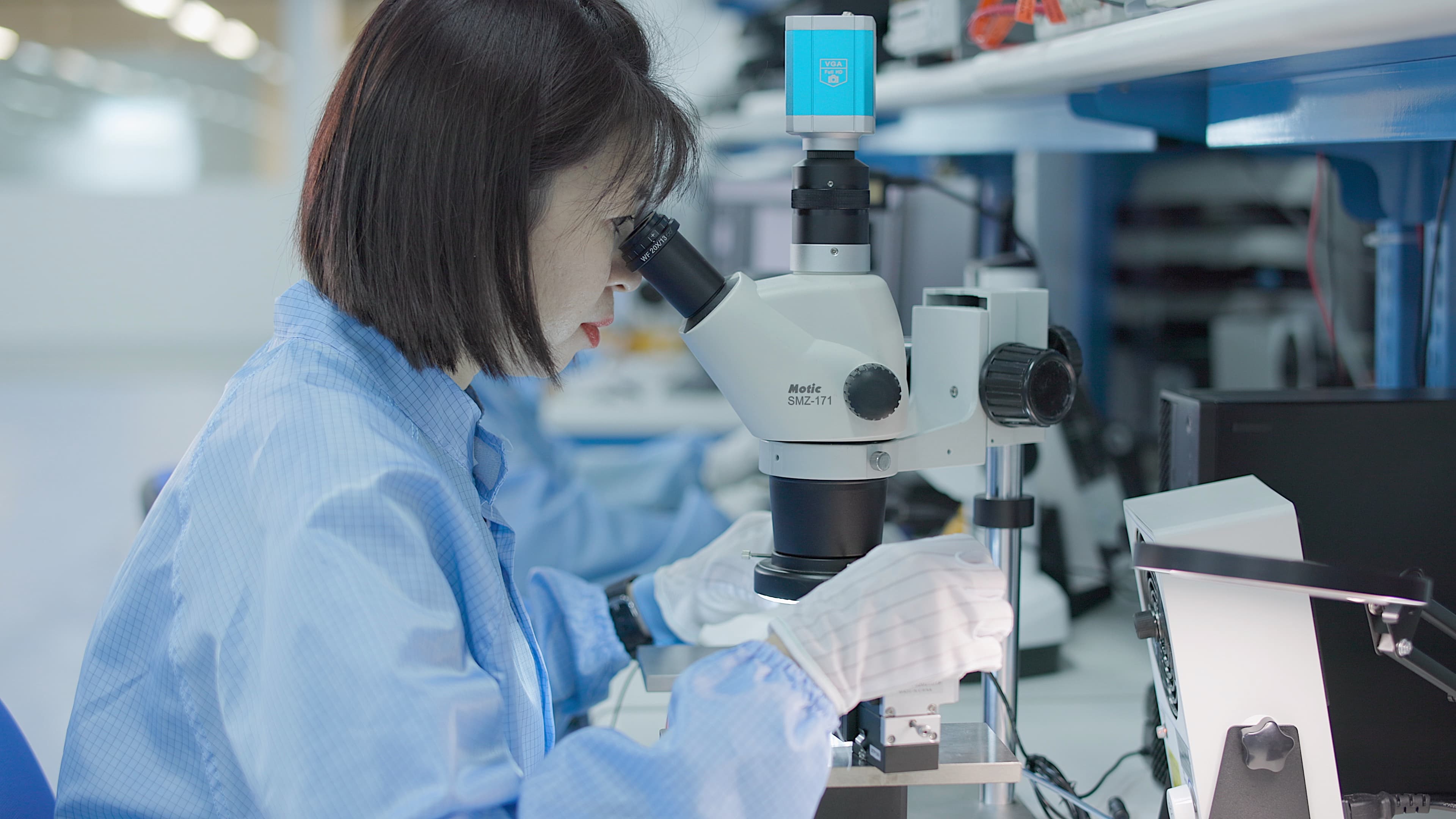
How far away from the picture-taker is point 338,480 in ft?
2.00

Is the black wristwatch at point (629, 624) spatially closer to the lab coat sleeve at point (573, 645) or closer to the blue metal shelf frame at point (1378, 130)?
the lab coat sleeve at point (573, 645)

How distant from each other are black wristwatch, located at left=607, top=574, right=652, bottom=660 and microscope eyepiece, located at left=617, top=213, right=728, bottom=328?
42 centimetres

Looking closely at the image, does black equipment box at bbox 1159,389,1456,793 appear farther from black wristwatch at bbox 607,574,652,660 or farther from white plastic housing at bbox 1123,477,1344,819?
black wristwatch at bbox 607,574,652,660

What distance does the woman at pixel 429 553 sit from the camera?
1.89ft

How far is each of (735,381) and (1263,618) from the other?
0.37 m

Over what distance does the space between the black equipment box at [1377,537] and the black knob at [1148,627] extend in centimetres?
17

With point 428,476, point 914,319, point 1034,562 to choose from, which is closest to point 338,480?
point 428,476

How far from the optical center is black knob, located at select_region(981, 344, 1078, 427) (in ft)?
2.56

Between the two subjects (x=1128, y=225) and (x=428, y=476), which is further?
(x=1128, y=225)

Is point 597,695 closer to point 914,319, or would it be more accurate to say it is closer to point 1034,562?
point 914,319

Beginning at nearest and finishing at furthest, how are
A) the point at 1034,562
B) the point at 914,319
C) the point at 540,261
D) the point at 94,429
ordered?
the point at 540,261 → the point at 914,319 → the point at 1034,562 → the point at 94,429

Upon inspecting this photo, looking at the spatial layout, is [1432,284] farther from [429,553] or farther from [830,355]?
[429,553]

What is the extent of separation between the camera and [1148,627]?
29.0 inches

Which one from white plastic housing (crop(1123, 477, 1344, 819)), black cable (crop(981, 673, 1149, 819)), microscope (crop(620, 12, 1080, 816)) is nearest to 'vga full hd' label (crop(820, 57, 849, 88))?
microscope (crop(620, 12, 1080, 816))
